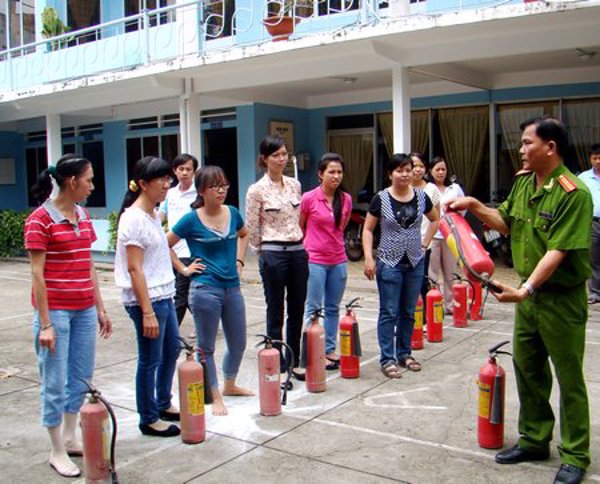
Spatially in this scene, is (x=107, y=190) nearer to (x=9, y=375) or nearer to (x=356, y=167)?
(x=356, y=167)

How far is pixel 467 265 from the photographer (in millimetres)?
3691

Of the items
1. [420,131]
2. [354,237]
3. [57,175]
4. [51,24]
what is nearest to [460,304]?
[57,175]

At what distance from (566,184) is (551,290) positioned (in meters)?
0.55

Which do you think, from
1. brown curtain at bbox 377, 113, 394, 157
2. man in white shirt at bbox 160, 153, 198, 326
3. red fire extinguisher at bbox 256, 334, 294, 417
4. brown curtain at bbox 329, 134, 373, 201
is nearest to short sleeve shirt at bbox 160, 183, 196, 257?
man in white shirt at bbox 160, 153, 198, 326

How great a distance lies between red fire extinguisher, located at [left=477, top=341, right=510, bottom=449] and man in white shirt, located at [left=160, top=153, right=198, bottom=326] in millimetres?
3069

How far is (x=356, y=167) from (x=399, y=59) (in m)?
4.42

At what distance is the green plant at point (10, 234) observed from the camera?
616 inches

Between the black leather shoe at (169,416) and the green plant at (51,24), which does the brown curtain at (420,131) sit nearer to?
the green plant at (51,24)

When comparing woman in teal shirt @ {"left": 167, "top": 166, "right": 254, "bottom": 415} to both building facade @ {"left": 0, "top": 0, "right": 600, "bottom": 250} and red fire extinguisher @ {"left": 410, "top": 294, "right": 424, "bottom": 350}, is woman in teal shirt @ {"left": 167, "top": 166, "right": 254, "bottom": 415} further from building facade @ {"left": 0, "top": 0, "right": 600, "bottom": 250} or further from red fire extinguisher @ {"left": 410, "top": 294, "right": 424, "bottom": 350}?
building facade @ {"left": 0, "top": 0, "right": 600, "bottom": 250}

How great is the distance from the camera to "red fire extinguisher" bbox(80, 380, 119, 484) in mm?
3580

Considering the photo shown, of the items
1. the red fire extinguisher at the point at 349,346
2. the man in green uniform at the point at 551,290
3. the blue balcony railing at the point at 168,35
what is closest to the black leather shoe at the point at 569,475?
the man in green uniform at the point at 551,290

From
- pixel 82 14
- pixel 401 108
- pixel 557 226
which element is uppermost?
pixel 82 14

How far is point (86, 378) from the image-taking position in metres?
3.98

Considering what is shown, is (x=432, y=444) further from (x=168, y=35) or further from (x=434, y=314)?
(x=168, y=35)
